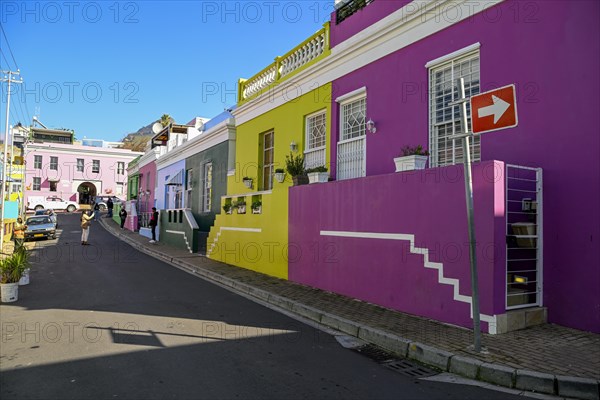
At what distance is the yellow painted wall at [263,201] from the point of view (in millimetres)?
11414

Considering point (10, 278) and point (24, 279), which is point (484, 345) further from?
point (24, 279)

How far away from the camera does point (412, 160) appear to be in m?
7.47

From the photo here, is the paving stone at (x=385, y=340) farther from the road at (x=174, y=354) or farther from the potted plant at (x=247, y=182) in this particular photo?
the potted plant at (x=247, y=182)

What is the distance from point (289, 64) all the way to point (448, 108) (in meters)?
6.42

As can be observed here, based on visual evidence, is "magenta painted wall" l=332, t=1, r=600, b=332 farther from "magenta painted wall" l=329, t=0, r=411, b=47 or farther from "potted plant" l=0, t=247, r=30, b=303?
"potted plant" l=0, t=247, r=30, b=303

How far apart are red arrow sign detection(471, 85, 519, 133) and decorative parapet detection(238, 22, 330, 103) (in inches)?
268

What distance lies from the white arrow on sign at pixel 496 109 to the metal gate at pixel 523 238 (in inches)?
60.0

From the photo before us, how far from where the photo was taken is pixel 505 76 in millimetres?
6926

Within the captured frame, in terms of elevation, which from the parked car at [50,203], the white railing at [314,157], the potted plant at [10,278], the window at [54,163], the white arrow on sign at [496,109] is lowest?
the potted plant at [10,278]

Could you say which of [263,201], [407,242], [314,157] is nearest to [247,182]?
[263,201]

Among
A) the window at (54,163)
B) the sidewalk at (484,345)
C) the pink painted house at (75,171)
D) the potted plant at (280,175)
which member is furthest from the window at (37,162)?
the sidewalk at (484,345)

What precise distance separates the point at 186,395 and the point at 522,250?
16.8ft

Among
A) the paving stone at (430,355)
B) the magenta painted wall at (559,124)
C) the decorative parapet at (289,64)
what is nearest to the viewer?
the paving stone at (430,355)

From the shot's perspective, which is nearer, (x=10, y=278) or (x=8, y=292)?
(x=8, y=292)
